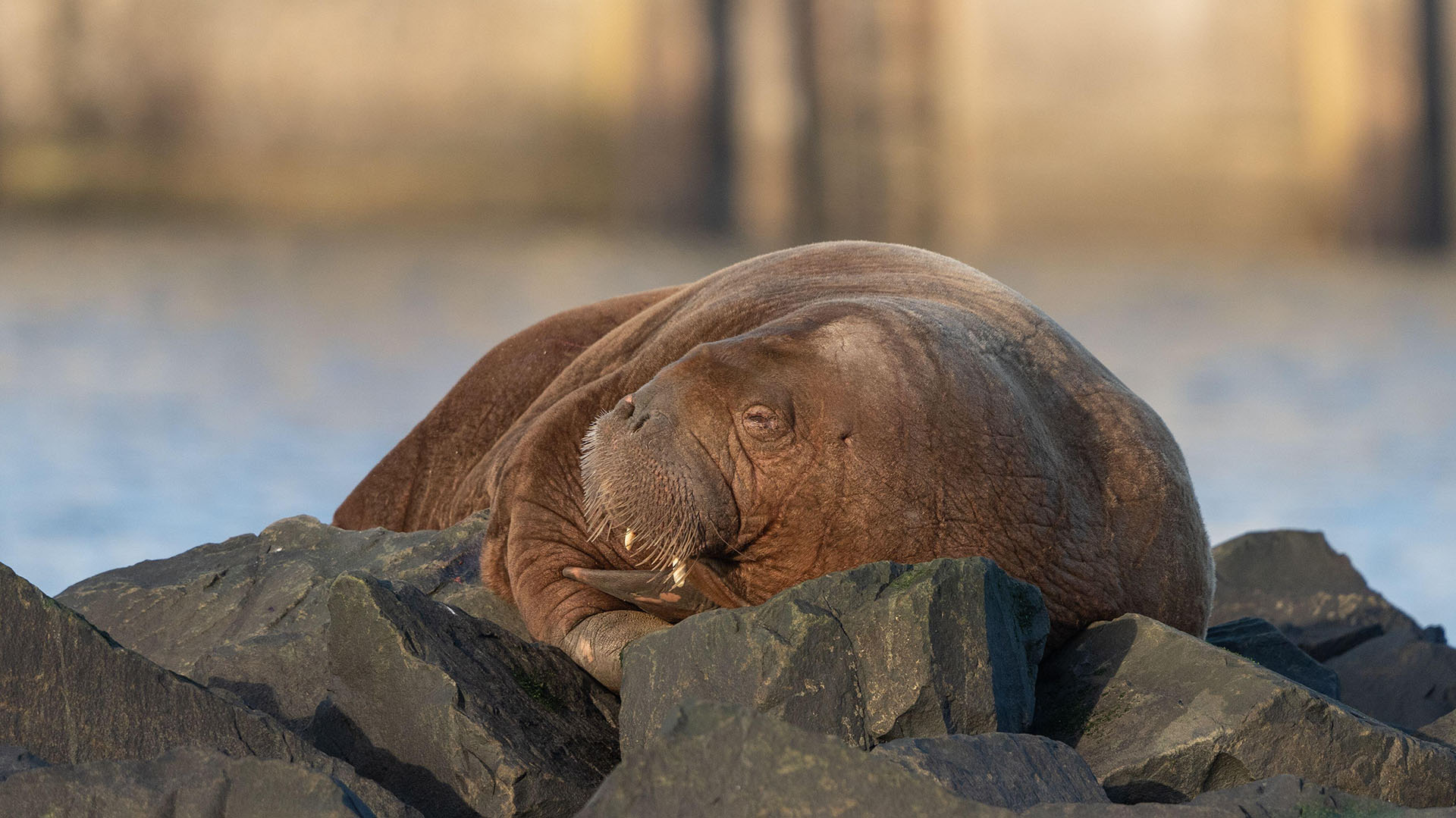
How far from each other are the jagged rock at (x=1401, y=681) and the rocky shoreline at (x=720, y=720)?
2.71ft

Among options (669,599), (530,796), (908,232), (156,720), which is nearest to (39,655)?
(156,720)

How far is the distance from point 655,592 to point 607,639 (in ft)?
0.55

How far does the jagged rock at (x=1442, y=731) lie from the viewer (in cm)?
381

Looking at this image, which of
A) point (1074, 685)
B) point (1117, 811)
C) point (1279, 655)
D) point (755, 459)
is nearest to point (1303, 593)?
point (1279, 655)

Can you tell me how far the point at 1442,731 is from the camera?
3867 millimetres

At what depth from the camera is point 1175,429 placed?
1430cm

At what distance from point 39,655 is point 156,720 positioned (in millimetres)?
292

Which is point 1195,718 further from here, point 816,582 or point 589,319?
point 589,319

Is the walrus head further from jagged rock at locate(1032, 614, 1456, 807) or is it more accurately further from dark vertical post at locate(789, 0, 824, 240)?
dark vertical post at locate(789, 0, 824, 240)

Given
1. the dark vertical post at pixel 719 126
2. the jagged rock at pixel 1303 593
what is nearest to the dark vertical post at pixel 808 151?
the dark vertical post at pixel 719 126

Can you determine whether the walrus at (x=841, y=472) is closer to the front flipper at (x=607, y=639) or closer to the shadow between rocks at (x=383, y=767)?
the front flipper at (x=607, y=639)

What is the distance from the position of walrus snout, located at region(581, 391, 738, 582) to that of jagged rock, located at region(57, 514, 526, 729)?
724 mm

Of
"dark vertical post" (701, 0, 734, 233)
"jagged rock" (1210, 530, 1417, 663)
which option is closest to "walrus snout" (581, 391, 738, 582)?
"jagged rock" (1210, 530, 1417, 663)

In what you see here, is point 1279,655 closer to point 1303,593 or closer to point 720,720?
point 1303,593
